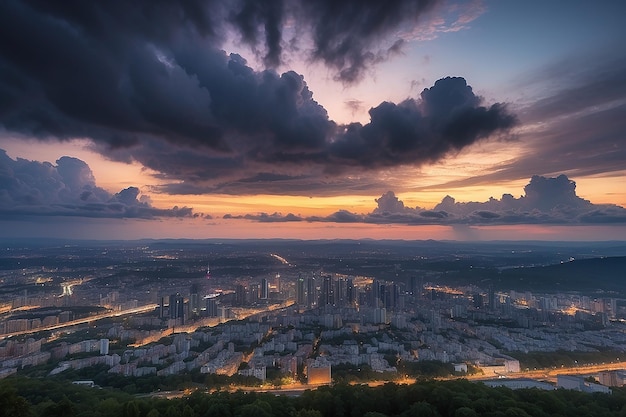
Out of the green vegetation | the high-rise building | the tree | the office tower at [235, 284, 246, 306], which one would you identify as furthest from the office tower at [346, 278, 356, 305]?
the tree

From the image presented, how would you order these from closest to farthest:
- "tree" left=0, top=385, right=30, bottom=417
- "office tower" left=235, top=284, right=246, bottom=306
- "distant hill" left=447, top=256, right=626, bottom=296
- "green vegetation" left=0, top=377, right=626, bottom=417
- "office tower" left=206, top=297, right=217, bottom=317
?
"tree" left=0, top=385, right=30, bottom=417, "green vegetation" left=0, top=377, right=626, bottom=417, "office tower" left=206, top=297, right=217, bottom=317, "office tower" left=235, top=284, right=246, bottom=306, "distant hill" left=447, top=256, right=626, bottom=296

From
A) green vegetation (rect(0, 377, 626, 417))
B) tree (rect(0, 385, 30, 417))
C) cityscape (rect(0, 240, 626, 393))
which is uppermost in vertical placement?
tree (rect(0, 385, 30, 417))

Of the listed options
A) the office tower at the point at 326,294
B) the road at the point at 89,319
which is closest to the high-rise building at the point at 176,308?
the road at the point at 89,319

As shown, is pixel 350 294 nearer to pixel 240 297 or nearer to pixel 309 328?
pixel 240 297

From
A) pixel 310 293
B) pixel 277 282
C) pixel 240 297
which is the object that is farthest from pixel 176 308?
pixel 277 282

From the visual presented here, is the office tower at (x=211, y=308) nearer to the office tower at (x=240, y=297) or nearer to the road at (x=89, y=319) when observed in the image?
the office tower at (x=240, y=297)

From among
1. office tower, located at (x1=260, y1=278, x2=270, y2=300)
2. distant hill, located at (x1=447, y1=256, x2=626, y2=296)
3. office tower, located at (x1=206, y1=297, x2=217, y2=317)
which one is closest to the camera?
office tower, located at (x1=206, y1=297, x2=217, y2=317)

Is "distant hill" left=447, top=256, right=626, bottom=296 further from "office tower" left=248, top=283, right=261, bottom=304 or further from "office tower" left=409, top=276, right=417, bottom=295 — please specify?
"office tower" left=248, top=283, right=261, bottom=304

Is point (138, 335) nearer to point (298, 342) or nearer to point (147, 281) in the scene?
point (298, 342)

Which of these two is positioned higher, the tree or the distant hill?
the tree
